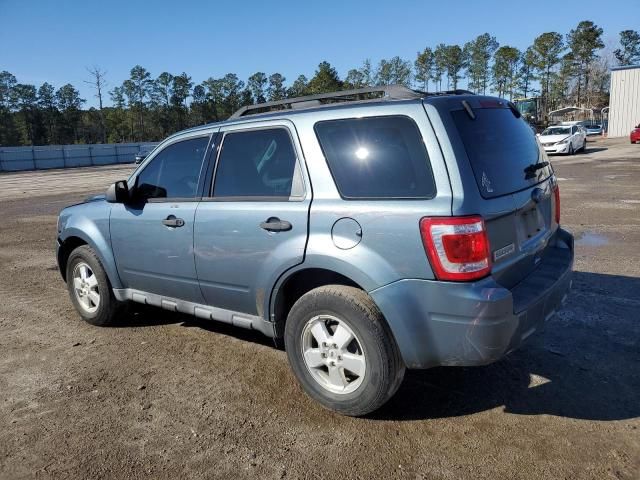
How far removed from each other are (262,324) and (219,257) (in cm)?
58

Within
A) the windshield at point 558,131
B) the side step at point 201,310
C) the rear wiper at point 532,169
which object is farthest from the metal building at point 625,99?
the side step at point 201,310

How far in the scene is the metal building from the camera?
4481cm

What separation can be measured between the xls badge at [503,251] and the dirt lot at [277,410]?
3.36 ft

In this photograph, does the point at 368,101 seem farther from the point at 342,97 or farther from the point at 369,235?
the point at 369,235

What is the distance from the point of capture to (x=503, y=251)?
2.97 m

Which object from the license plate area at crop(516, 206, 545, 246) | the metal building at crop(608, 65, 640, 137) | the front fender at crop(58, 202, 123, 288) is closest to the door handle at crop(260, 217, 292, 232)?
the license plate area at crop(516, 206, 545, 246)

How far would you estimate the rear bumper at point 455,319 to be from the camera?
9.01 ft

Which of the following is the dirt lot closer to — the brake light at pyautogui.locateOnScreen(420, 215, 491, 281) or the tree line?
the brake light at pyautogui.locateOnScreen(420, 215, 491, 281)

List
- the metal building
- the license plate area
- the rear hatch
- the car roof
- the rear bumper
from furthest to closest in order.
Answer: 1. the metal building
2. the license plate area
3. the car roof
4. the rear hatch
5. the rear bumper

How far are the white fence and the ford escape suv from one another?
47708mm

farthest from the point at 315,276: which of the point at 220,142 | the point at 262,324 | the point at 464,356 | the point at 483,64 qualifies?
the point at 483,64

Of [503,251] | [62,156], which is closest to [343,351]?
[503,251]

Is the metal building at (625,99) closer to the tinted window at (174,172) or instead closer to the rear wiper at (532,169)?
the rear wiper at (532,169)

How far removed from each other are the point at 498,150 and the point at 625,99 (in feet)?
167
